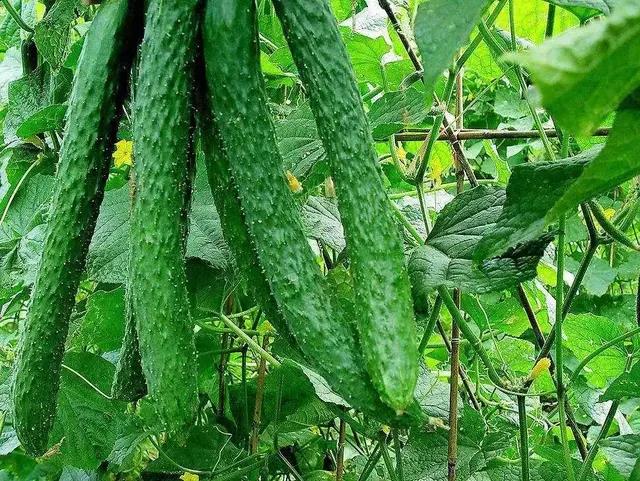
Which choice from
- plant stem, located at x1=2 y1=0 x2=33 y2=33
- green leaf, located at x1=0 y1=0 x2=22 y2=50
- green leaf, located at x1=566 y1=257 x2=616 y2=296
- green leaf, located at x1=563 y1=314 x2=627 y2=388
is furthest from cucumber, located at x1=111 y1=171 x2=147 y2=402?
green leaf, located at x1=566 y1=257 x2=616 y2=296

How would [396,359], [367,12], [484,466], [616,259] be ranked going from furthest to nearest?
1. [616,259]
2. [367,12]
3. [484,466]
4. [396,359]

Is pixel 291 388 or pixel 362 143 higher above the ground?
pixel 362 143

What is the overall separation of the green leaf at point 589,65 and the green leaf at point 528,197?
14.2 inches

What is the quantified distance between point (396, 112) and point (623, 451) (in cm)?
57

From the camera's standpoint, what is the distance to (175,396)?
697 millimetres

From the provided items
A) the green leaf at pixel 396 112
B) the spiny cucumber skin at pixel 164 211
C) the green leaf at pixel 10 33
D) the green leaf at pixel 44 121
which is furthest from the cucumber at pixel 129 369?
the green leaf at pixel 10 33

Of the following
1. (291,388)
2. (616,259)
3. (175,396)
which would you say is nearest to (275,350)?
(291,388)

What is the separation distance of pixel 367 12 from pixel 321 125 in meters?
0.81

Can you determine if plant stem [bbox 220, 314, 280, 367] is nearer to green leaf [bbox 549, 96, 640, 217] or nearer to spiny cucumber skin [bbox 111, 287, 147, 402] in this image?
spiny cucumber skin [bbox 111, 287, 147, 402]

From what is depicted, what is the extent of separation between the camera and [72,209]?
2.71ft

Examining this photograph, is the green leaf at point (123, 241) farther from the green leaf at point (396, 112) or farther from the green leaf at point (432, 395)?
the green leaf at point (432, 395)

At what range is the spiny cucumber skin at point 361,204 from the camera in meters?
0.62

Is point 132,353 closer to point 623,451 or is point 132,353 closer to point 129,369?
point 129,369

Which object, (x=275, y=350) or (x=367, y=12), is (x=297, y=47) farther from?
(x=367, y=12)
